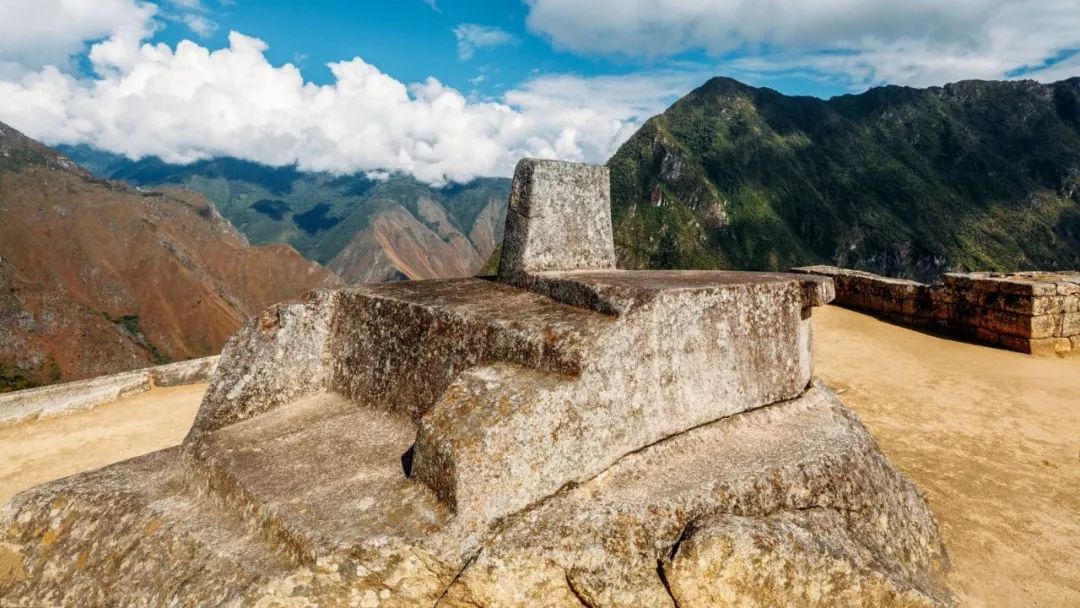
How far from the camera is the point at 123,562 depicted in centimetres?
308

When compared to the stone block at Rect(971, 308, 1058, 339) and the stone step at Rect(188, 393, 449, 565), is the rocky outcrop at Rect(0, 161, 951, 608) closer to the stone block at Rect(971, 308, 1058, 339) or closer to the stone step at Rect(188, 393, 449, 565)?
the stone step at Rect(188, 393, 449, 565)

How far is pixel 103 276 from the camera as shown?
281ft

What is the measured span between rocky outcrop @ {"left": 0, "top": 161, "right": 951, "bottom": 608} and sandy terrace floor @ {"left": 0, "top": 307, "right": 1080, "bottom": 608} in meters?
0.63

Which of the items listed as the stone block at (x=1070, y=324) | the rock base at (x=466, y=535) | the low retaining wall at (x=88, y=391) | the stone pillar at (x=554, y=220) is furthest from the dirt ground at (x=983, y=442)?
the low retaining wall at (x=88, y=391)

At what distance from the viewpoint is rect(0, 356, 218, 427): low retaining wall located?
7.69 meters

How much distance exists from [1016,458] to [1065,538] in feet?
5.33

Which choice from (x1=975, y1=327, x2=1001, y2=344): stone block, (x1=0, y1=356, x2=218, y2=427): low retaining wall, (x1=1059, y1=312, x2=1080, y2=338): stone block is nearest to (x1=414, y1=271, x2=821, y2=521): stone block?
(x1=0, y1=356, x2=218, y2=427): low retaining wall

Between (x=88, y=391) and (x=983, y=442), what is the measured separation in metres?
11.6

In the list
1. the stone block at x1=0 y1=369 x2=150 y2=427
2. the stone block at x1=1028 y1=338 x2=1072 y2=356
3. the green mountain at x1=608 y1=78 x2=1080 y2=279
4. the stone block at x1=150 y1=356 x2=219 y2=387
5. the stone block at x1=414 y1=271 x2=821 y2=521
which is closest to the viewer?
the stone block at x1=414 y1=271 x2=821 y2=521

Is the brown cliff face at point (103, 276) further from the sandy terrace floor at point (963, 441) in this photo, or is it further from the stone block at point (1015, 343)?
the stone block at point (1015, 343)

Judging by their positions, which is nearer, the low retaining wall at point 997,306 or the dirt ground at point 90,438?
the dirt ground at point 90,438

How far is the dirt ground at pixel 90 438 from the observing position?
616 cm

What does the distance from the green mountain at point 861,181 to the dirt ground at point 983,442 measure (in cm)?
10148

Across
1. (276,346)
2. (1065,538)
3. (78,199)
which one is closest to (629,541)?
(276,346)
